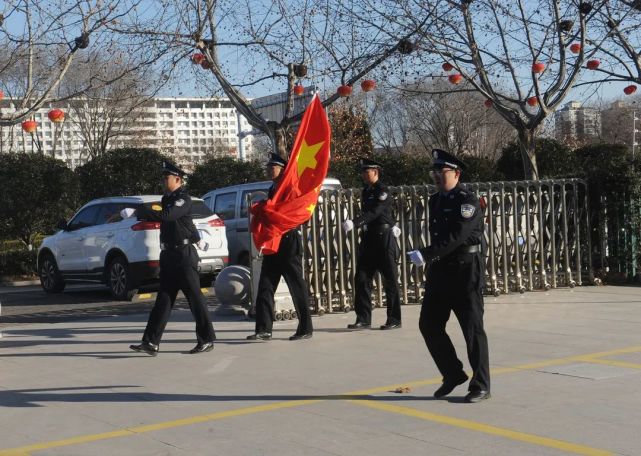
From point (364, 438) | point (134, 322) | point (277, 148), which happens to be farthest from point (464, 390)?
point (277, 148)

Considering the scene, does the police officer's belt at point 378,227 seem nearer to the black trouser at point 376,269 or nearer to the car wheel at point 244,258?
the black trouser at point 376,269

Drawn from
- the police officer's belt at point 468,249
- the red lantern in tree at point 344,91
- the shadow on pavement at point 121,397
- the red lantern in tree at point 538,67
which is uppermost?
the red lantern in tree at point 538,67

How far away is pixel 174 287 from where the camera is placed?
10.3 meters

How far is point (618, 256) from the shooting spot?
52.2 ft

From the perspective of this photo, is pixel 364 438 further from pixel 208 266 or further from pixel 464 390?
pixel 208 266

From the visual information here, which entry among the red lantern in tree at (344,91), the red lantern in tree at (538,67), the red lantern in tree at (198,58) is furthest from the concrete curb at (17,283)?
the red lantern in tree at (538,67)

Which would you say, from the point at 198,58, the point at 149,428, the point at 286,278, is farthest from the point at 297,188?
the point at 198,58

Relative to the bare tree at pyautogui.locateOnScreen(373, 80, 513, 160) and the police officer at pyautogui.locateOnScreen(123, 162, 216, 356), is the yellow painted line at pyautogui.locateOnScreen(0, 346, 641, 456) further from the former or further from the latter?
the bare tree at pyautogui.locateOnScreen(373, 80, 513, 160)

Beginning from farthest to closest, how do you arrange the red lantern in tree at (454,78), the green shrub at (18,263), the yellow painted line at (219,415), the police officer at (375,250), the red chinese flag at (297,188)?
the green shrub at (18,263)
the red lantern in tree at (454,78)
the police officer at (375,250)
the red chinese flag at (297,188)
the yellow painted line at (219,415)

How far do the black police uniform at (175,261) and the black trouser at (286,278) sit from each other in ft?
2.63

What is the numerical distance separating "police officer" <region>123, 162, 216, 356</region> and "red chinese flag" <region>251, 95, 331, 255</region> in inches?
33.9

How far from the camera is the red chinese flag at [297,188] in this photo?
10859mm

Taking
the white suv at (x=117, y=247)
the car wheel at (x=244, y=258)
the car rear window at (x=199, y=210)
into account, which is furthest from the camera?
the car wheel at (x=244, y=258)

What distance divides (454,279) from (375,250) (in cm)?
389
